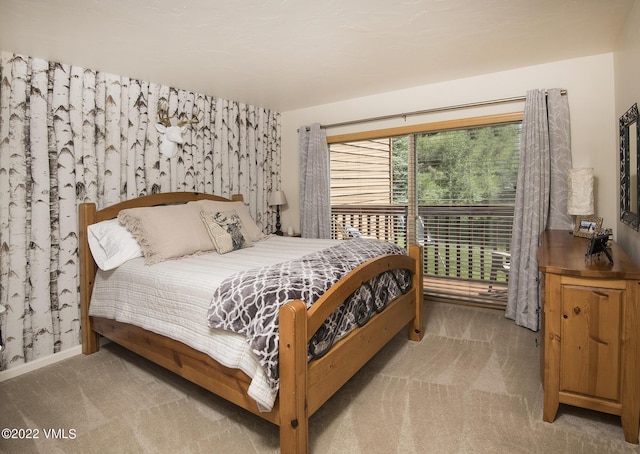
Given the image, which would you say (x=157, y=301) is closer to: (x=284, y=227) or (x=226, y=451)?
(x=226, y=451)

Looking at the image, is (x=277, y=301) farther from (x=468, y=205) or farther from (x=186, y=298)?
(x=468, y=205)

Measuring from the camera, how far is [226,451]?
171cm

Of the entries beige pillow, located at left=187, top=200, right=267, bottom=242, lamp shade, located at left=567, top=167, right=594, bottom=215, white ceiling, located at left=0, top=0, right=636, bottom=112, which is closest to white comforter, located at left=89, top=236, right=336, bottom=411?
beige pillow, located at left=187, top=200, right=267, bottom=242

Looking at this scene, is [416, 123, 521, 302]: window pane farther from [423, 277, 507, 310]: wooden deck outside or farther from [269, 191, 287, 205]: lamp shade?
[269, 191, 287, 205]: lamp shade

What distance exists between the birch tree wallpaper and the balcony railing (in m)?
2.48

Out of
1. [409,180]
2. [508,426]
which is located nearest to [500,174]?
[409,180]

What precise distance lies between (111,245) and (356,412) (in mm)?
2105

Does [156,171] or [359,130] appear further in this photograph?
[359,130]

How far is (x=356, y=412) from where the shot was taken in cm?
Answer: 198

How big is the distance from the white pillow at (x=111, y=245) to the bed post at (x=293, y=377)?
1697 millimetres

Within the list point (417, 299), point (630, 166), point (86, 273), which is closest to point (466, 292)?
point (417, 299)

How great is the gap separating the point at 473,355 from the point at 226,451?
1.87 m

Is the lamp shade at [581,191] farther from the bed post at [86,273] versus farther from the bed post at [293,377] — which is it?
the bed post at [86,273]

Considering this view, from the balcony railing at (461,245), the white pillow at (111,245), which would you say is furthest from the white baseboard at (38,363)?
the balcony railing at (461,245)
